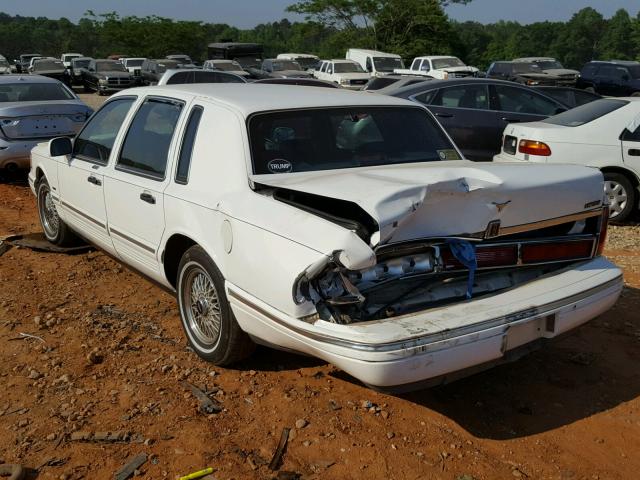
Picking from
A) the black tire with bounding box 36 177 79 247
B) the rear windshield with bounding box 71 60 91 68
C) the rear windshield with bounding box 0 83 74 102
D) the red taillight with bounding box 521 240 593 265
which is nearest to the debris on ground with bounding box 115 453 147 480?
the red taillight with bounding box 521 240 593 265

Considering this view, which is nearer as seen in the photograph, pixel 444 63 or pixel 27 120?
pixel 27 120

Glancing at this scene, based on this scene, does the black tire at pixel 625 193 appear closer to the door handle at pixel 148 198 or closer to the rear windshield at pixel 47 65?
the door handle at pixel 148 198

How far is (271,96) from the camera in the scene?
14.4 feet

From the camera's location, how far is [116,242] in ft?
16.2

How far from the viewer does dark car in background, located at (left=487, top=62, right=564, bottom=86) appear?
89.8 feet

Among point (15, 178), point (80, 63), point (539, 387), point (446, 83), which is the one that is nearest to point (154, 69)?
point (80, 63)

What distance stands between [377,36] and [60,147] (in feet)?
149

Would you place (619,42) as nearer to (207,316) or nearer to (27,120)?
(27,120)

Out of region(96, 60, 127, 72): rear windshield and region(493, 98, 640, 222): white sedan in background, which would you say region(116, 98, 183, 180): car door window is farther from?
region(96, 60, 127, 72): rear windshield

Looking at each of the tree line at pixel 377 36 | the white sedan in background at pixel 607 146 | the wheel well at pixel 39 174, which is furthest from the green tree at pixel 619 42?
the wheel well at pixel 39 174

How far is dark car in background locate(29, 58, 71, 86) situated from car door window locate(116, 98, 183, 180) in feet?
97.4

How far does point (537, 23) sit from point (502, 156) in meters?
88.9

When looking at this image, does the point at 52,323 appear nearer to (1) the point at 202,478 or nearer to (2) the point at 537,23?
(1) the point at 202,478

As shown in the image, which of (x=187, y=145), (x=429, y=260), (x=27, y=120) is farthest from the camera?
(x=27, y=120)
